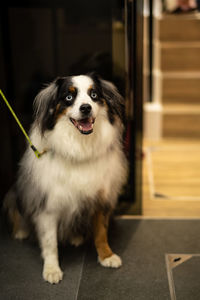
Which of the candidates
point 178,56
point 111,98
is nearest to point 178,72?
point 178,56

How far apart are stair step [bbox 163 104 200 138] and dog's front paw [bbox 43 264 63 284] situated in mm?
2309

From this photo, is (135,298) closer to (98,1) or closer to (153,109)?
(98,1)

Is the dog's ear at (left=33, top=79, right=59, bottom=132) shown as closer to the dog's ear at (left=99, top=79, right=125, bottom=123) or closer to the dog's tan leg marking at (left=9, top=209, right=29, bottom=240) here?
the dog's ear at (left=99, top=79, right=125, bottom=123)

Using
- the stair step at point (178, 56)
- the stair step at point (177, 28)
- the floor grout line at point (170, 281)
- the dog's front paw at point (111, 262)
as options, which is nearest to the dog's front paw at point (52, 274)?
the dog's front paw at point (111, 262)

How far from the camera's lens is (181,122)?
3875 mm

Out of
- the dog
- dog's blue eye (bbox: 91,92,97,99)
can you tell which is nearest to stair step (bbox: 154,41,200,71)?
the dog

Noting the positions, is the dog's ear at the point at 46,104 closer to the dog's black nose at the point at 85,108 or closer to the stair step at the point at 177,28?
the dog's black nose at the point at 85,108

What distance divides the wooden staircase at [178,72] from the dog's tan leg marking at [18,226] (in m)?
2.09

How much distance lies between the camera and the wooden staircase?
3877 millimetres

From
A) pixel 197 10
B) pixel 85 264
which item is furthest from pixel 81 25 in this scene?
pixel 197 10

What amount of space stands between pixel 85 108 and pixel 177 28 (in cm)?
308

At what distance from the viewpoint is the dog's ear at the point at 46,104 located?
5.61 feet

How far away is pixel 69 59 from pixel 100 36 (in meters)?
0.35

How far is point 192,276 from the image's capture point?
6.19 ft
